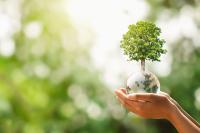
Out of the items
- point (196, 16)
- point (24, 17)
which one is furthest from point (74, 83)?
point (196, 16)

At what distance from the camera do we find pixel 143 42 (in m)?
3.56

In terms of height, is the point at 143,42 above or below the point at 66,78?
below

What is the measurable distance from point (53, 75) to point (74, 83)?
49 cm

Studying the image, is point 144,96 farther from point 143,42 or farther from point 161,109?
point 143,42

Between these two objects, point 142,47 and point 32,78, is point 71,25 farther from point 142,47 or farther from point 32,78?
point 142,47

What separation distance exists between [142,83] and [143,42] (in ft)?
0.93

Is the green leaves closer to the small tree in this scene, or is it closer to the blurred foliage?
the small tree

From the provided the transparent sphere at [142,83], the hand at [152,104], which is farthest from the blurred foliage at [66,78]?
the hand at [152,104]

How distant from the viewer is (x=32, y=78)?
463 inches

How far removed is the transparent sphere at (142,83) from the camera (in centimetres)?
338

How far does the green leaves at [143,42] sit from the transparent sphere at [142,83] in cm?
13

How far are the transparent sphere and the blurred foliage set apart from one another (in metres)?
7.87

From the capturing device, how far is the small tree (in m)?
3.51

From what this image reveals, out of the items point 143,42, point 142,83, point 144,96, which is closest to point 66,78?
point 143,42
